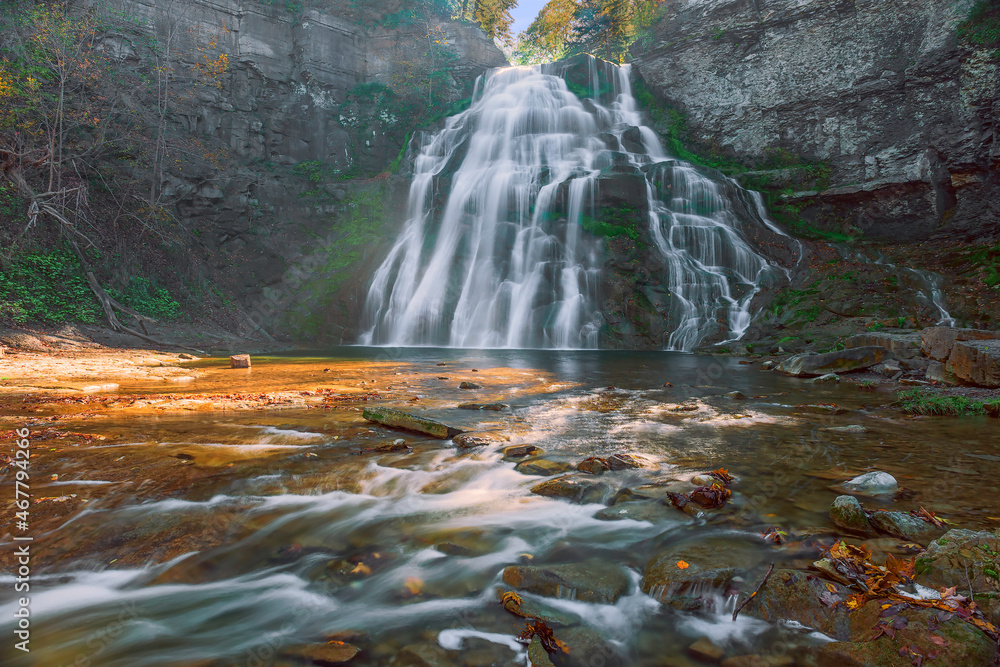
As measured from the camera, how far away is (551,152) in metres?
22.1

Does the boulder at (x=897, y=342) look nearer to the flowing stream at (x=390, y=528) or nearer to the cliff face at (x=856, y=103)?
the flowing stream at (x=390, y=528)

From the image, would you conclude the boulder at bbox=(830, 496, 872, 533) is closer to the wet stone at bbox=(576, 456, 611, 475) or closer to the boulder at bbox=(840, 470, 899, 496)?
the boulder at bbox=(840, 470, 899, 496)

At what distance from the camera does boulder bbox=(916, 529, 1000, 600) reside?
71.0 inches

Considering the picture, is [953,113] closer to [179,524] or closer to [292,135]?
[179,524]

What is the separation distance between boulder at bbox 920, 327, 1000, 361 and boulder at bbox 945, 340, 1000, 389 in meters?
0.57

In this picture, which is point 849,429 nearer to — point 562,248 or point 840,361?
point 840,361

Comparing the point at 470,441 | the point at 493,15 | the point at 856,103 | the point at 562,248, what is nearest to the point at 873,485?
the point at 470,441

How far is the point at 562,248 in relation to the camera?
59.8 feet

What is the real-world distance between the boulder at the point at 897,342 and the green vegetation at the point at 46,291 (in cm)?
1866

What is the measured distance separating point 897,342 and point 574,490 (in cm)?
927

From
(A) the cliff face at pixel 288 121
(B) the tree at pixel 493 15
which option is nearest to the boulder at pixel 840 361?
(A) the cliff face at pixel 288 121

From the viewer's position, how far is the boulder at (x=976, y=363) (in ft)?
19.2

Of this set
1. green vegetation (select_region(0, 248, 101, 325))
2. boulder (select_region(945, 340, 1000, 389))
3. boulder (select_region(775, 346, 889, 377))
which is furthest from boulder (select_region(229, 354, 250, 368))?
boulder (select_region(945, 340, 1000, 389))

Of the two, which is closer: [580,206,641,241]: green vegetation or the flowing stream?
the flowing stream
